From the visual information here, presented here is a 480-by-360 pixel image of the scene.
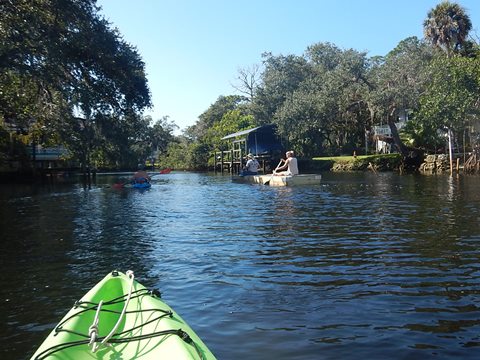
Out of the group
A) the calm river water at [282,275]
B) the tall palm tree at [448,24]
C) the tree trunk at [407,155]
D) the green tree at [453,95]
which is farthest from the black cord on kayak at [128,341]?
the tall palm tree at [448,24]

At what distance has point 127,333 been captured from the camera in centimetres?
404

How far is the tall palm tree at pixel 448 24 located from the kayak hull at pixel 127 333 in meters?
42.3

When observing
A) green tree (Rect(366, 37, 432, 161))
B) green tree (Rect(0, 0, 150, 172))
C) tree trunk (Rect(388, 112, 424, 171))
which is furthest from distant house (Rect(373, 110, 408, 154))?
green tree (Rect(0, 0, 150, 172))

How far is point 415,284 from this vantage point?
671cm

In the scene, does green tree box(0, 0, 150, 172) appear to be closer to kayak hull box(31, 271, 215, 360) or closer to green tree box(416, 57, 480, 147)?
kayak hull box(31, 271, 215, 360)

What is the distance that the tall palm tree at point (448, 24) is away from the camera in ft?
129

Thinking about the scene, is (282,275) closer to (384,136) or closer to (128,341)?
(128,341)

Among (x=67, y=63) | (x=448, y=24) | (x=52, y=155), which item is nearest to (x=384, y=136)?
(x=448, y=24)

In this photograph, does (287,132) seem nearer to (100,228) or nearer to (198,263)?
(100,228)

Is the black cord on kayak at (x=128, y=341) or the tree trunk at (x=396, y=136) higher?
the tree trunk at (x=396, y=136)

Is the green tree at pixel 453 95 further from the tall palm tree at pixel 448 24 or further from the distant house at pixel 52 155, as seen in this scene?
the distant house at pixel 52 155

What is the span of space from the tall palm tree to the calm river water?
98.7 feet

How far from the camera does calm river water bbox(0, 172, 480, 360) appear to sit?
494 centimetres

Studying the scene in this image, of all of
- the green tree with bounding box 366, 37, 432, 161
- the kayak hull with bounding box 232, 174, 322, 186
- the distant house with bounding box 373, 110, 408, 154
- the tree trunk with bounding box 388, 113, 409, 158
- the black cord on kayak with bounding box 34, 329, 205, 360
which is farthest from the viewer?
the distant house with bounding box 373, 110, 408, 154
